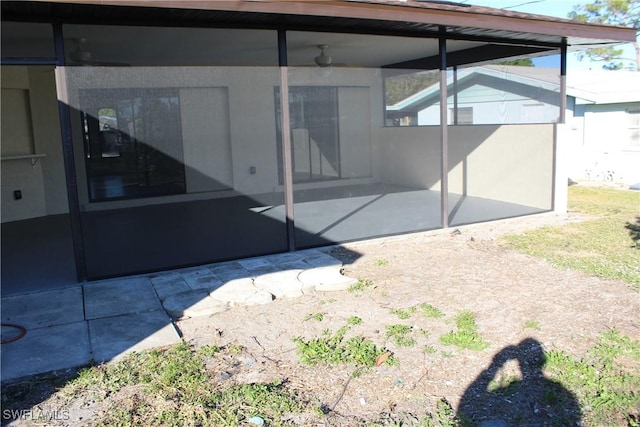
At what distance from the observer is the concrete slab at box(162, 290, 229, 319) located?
4098 millimetres

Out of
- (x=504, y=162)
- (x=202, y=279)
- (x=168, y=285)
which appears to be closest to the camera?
(x=168, y=285)

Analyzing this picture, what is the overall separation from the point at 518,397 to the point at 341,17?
12.4 ft

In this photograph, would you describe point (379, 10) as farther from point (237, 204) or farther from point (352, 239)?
point (237, 204)

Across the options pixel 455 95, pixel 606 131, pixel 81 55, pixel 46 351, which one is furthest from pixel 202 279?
pixel 606 131

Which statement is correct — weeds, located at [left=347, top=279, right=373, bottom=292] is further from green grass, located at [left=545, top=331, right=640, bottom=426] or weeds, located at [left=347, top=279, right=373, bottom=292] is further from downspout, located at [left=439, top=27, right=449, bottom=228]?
downspout, located at [left=439, top=27, right=449, bottom=228]

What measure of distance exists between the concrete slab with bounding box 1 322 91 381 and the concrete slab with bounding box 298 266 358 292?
1841 millimetres

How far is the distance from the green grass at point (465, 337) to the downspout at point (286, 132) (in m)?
2.40


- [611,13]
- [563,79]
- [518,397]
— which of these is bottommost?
[518,397]

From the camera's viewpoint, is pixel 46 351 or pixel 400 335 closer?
pixel 46 351

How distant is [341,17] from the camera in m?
5.18

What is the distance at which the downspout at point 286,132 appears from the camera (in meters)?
5.49

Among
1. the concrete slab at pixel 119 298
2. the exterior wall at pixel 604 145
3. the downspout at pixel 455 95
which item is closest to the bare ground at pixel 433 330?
the concrete slab at pixel 119 298

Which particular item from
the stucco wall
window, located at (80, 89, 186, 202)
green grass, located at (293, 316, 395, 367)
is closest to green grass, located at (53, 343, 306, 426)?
green grass, located at (293, 316, 395, 367)

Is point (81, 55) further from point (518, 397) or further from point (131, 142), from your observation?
point (518, 397)
